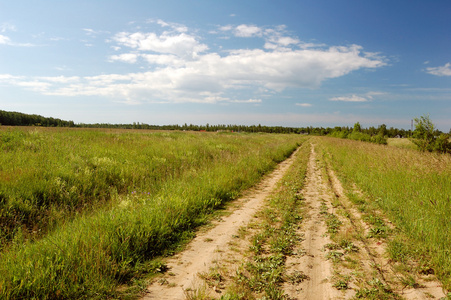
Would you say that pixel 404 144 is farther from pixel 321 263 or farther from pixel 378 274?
pixel 321 263

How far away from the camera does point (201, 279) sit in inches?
130

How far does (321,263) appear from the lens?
12.2ft

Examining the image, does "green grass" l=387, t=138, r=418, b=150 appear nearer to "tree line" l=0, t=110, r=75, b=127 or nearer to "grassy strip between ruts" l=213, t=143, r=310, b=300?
"grassy strip between ruts" l=213, t=143, r=310, b=300

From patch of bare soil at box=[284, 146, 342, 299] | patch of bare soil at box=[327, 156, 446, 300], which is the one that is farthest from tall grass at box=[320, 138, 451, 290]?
patch of bare soil at box=[284, 146, 342, 299]

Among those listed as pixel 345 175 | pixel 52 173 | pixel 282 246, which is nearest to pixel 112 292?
pixel 282 246

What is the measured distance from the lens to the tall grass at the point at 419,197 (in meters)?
3.90

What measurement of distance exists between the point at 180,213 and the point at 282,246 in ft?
8.16

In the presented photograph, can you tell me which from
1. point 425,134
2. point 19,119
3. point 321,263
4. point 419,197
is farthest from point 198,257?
point 19,119

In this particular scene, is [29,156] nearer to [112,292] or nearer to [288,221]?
[112,292]

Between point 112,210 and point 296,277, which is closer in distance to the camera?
point 296,277

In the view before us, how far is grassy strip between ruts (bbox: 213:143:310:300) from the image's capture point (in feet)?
9.86

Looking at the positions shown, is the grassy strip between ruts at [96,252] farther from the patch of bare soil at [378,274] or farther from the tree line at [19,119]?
the tree line at [19,119]

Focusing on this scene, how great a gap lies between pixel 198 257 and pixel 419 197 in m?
5.91

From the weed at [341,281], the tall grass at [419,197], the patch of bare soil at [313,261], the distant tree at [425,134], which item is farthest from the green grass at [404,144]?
the weed at [341,281]
